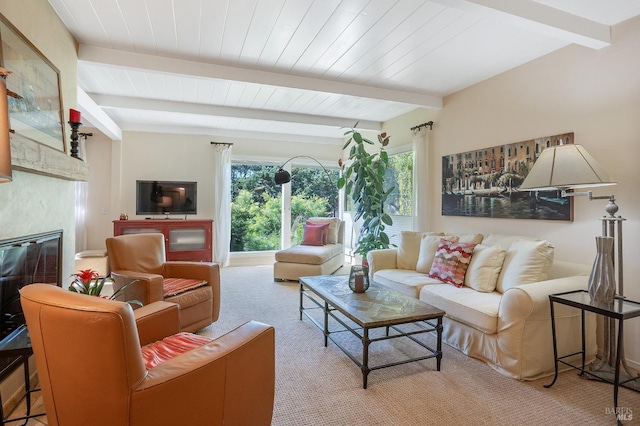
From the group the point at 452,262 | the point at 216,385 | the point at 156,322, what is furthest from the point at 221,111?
the point at 216,385

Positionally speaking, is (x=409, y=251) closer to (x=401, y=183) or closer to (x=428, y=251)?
(x=428, y=251)

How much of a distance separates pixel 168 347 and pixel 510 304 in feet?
6.85

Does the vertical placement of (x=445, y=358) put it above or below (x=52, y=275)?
below

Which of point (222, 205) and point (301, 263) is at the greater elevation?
point (222, 205)

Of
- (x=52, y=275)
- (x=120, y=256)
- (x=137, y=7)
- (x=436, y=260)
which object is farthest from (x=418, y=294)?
(x=137, y=7)

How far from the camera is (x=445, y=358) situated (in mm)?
2471

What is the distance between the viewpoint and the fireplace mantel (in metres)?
1.57

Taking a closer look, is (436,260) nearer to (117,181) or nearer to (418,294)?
(418,294)

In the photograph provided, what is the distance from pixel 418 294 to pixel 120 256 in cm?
265

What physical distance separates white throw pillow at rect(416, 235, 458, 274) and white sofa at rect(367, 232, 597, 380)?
0.13 meters

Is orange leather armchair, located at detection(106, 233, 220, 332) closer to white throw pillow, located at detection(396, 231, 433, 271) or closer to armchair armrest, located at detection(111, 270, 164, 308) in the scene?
armchair armrest, located at detection(111, 270, 164, 308)

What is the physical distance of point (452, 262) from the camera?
301 centimetres

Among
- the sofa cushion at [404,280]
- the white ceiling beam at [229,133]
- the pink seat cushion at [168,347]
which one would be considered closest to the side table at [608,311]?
the sofa cushion at [404,280]

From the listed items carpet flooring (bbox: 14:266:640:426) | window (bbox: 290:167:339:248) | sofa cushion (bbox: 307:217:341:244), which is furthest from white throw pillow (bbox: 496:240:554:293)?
window (bbox: 290:167:339:248)
